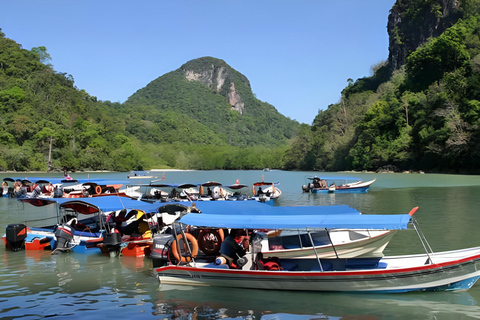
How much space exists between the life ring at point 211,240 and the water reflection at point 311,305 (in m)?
1.69

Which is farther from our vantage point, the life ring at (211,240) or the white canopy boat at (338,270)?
the life ring at (211,240)

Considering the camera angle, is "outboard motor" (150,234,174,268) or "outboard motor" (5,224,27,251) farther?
"outboard motor" (5,224,27,251)

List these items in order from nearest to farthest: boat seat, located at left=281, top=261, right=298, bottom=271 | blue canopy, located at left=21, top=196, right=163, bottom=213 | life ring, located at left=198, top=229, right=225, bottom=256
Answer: boat seat, located at left=281, top=261, right=298, bottom=271 < life ring, located at left=198, top=229, right=225, bottom=256 < blue canopy, located at left=21, top=196, right=163, bottom=213

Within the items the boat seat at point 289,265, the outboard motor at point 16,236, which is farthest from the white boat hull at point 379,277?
the outboard motor at point 16,236

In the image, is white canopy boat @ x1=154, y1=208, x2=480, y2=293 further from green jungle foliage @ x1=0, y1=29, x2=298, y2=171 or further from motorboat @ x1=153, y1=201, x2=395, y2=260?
green jungle foliage @ x1=0, y1=29, x2=298, y2=171

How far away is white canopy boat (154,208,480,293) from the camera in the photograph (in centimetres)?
1214

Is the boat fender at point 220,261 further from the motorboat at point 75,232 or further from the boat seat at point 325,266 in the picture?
the motorboat at point 75,232

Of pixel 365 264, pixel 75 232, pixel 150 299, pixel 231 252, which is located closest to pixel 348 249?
pixel 365 264

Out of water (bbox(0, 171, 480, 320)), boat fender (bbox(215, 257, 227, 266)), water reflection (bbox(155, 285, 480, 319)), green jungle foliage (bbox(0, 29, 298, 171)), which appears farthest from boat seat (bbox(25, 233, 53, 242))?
green jungle foliage (bbox(0, 29, 298, 171))

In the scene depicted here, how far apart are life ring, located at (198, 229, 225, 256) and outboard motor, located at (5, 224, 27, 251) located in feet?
33.0

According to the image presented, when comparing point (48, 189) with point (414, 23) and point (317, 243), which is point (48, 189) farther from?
point (414, 23)

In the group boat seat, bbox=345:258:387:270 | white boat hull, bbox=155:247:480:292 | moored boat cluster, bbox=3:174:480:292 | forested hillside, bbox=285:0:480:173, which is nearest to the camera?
white boat hull, bbox=155:247:480:292

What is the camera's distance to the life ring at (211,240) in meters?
14.7

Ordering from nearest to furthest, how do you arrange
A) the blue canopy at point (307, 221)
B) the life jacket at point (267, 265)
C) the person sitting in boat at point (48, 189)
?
1. the blue canopy at point (307, 221)
2. the life jacket at point (267, 265)
3. the person sitting in boat at point (48, 189)
